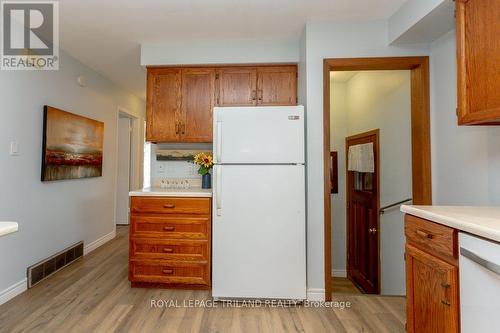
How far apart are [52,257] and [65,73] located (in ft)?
6.77

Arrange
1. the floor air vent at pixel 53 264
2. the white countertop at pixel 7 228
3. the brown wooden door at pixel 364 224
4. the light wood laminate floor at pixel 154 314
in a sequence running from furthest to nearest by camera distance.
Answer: the brown wooden door at pixel 364 224
the floor air vent at pixel 53 264
the light wood laminate floor at pixel 154 314
the white countertop at pixel 7 228

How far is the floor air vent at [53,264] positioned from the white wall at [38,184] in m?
0.06

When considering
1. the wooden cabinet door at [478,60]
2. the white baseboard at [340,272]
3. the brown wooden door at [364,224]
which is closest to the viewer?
the wooden cabinet door at [478,60]

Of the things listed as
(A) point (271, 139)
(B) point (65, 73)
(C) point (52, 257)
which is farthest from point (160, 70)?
(C) point (52, 257)

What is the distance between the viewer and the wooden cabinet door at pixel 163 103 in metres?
2.98

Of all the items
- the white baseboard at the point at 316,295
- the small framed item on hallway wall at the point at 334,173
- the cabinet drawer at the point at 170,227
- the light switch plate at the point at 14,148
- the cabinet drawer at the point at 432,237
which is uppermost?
the light switch plate at the point at 14,148

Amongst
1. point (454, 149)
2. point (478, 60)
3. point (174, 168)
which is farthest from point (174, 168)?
point (478, 60)

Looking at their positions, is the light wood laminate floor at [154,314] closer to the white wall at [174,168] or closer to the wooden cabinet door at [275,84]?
the white wall at [174,168]

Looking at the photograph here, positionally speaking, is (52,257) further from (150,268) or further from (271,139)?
(271,139)

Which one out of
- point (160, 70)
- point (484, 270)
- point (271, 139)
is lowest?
point (484, 270)

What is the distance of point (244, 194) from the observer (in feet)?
7.61

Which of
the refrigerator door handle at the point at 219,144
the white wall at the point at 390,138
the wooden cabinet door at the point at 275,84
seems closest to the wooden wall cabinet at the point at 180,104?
the wooden cabinet door at the point at 275,84

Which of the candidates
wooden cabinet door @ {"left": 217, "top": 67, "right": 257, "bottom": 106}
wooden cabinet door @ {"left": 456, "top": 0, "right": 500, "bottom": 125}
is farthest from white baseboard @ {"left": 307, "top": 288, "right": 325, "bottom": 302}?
wooden cabinet door @ {"left": 217, "top": 67, "right": 257, "bottom": 106}

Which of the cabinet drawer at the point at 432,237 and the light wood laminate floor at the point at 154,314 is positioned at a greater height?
the cabinet drawer at the point at 432,237
